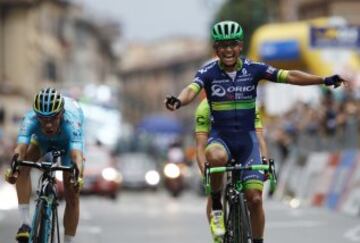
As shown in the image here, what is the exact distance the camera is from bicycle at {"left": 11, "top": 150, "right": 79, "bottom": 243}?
11.3m

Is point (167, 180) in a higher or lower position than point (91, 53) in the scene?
lower

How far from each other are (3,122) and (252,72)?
6498 cm

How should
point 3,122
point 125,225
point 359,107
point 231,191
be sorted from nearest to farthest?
point 231,191 < point 125,225 < point 359,107 < point 3,122

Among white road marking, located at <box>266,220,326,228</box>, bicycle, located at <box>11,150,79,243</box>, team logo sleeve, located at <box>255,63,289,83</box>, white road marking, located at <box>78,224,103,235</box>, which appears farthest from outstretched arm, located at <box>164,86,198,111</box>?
white road marking, located at <box>266,220,326,228</box>

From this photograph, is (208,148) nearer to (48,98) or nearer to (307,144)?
(48,98)

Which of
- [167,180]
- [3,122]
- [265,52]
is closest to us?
[265,52]

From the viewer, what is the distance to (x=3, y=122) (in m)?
75.8

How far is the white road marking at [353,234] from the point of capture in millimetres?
16659

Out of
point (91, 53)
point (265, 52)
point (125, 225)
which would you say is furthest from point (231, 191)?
point (91, 53)

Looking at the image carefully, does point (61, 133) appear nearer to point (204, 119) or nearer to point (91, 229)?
point (204, 119)

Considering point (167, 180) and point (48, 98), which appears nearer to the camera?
point (48, 98)

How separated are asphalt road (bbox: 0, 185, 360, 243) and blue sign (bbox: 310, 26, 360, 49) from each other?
21.9ft

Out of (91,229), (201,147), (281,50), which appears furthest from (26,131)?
(281,50)

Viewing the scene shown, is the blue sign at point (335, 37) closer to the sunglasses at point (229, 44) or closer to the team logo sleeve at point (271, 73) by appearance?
the team logo sleeve at point (271, 73)
